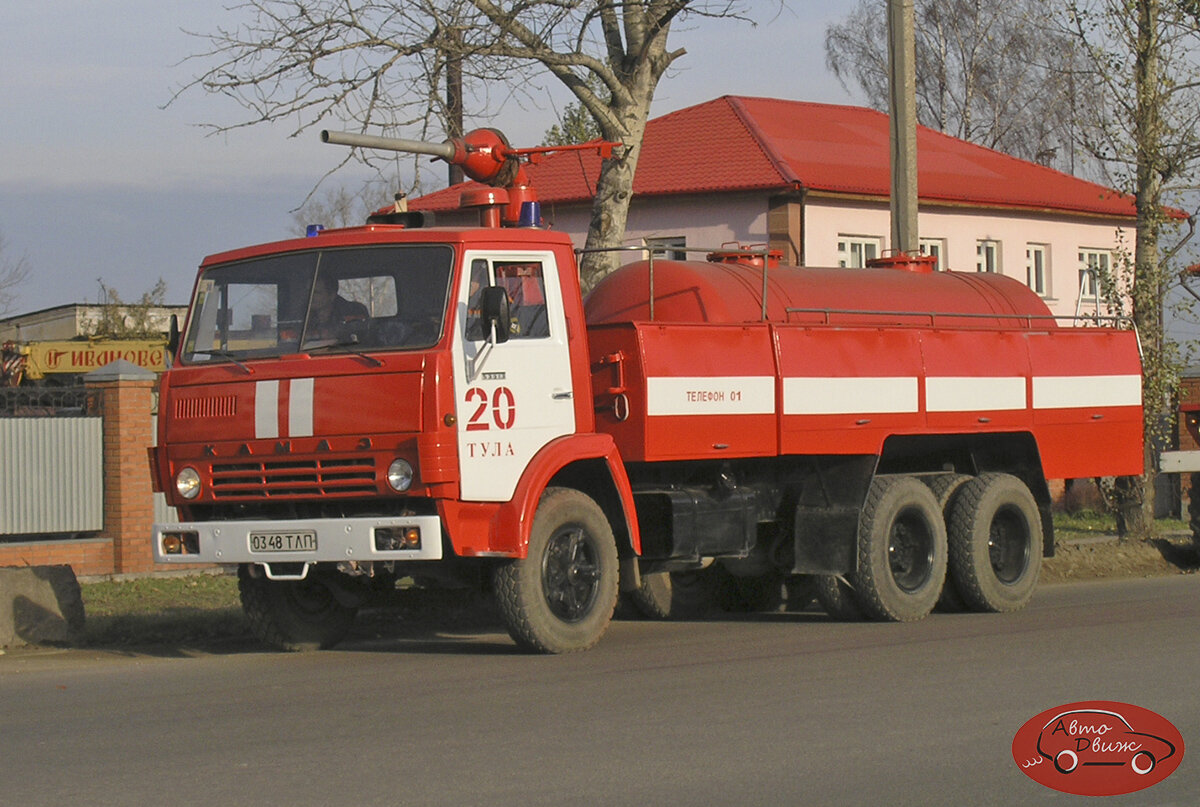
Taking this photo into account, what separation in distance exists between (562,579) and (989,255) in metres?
28.7

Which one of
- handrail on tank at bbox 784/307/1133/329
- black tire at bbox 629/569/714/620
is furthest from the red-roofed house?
black tire at bbox 629/569/714/620

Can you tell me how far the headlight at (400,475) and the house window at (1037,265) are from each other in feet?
99.9

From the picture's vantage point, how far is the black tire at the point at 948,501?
13.0 meters

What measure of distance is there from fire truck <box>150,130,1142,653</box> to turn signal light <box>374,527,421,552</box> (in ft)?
0.05

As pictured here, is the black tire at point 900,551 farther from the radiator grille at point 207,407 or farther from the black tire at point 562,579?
the radiator grille at point 207,407

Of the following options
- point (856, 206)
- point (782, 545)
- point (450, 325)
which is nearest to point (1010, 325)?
point (782, 545)

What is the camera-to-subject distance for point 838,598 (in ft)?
40.5

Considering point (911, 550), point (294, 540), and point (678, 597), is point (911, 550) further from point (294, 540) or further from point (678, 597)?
point (294, 540)

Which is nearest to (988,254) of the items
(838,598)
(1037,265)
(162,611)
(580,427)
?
(1037,265)

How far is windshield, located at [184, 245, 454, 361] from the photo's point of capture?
31.4 feet

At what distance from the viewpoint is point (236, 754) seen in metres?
6.84

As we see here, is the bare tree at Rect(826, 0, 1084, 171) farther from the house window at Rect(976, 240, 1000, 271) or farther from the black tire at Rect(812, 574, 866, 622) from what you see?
the black tire at Rect(812, 574, 866, 622)

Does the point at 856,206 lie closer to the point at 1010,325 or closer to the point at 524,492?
the point at 1010,325

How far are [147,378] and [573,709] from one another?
36.1ft
